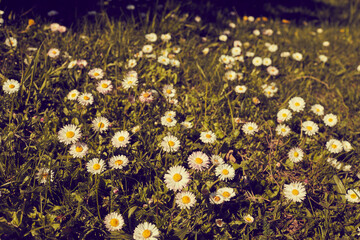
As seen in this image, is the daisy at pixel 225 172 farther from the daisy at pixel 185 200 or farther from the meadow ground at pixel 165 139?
the daisy at pixel 185 200

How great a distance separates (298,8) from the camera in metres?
5.21

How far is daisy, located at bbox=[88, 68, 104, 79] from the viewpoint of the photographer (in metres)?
2.30

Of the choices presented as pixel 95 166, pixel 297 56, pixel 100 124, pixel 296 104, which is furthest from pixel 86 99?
pixel 297 56

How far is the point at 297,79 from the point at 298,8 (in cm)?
285

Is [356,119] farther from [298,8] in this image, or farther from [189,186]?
[298,8]

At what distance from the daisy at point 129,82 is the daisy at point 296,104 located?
53.1 inches

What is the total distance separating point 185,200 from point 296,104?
145 cm

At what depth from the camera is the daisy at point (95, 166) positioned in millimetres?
1662

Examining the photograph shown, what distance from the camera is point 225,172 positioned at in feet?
5.86

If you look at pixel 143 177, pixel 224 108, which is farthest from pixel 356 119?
pixel 143 177

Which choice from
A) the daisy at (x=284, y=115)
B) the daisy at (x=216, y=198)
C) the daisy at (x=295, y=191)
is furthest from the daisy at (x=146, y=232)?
the daisy at (x=284, y=115)

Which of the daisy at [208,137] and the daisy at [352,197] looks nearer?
the daisy at [352,197]

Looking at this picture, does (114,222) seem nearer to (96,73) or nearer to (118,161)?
(118,161)

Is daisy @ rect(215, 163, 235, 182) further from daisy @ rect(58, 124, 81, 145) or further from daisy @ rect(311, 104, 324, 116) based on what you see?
daisy @ rect(311, 104, 324, 116)
